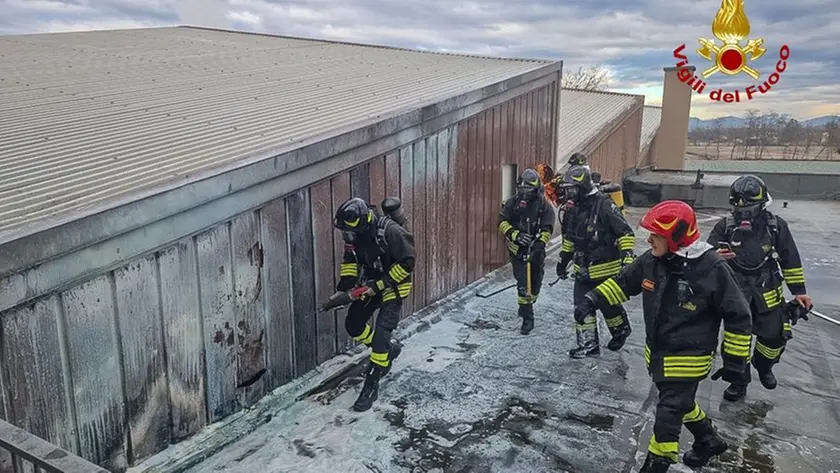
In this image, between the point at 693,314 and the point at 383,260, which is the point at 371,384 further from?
the point at 693,314

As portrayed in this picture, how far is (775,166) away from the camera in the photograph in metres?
20.8

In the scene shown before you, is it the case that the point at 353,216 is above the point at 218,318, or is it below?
above

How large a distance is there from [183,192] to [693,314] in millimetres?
3086

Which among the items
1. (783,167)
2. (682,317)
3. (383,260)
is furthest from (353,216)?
(783,167)

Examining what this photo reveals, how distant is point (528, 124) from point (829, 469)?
598 cm

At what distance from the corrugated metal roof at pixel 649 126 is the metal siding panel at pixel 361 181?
53.1 feet

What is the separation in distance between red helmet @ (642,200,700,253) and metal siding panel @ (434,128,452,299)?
3579mm

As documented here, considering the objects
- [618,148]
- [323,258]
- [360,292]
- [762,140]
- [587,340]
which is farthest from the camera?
[762,140]

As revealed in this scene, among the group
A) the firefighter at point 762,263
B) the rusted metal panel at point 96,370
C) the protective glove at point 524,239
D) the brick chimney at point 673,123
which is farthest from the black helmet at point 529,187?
the brick chimney at point 673,123

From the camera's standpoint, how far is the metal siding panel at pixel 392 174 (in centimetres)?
575

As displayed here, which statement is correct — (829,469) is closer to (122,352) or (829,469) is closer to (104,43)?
(122,352)

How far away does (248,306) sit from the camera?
430 cm

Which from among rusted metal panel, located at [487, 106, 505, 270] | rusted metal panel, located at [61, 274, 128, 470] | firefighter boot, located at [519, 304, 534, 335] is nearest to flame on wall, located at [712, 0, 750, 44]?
rusted metal panel, located at [487, 106, 505, 270]

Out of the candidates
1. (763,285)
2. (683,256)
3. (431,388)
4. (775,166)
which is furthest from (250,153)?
(775,166)
